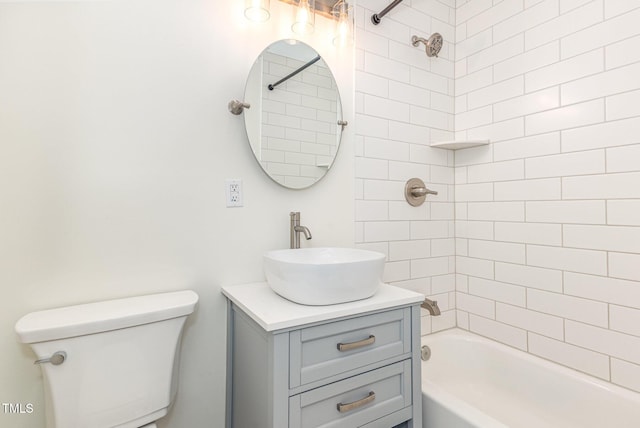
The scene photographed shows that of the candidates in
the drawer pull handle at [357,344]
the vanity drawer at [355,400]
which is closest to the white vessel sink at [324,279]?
the drawer pull handle at [357,344]

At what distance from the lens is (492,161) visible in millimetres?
1754

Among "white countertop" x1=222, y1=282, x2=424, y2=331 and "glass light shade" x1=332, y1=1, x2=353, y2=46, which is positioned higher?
"glass light shade" x1=332, y1=1, x2=353, y2=46

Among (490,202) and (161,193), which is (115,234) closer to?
(161,193)

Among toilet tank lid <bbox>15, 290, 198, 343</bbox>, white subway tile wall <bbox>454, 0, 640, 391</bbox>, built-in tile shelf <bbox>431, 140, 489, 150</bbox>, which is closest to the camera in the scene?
toilet tank lid <bbox>15, 290, 198, 343</bbox>

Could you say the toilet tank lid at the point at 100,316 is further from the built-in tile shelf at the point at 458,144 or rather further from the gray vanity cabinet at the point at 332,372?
the built-in tile shelf at the point at 458,144

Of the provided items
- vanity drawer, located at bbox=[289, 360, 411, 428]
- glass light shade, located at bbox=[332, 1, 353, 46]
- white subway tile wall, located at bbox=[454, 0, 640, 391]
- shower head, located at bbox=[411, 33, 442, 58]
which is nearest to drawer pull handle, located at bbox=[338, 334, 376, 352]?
vanity drawer, located at bbox=[289, 360, 411, 428]

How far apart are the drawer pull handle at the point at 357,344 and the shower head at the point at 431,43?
159 cm

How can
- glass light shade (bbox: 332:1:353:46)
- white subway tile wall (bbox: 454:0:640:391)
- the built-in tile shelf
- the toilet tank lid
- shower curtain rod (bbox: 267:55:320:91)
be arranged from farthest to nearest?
the built-in tile shelf → glass light shade (bbox: 332:1:353:46) → shower curtain rod (bbox: 267:55:320:91) → white subway tile wall (bbox: 454:0:640:391) → the toilet tank lid

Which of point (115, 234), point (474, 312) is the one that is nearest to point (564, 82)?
point (474, 312)

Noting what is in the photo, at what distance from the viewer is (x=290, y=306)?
39.6 inches

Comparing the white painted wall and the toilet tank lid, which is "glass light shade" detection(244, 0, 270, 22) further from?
the toilet tank lid

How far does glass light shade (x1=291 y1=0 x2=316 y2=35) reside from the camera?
1367 millimetres

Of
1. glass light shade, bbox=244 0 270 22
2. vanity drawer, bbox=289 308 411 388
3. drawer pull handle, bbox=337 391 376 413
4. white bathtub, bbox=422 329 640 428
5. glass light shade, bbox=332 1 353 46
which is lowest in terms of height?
white bathtub, bbox=422 329 640 428

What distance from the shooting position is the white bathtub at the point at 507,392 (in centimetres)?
120
